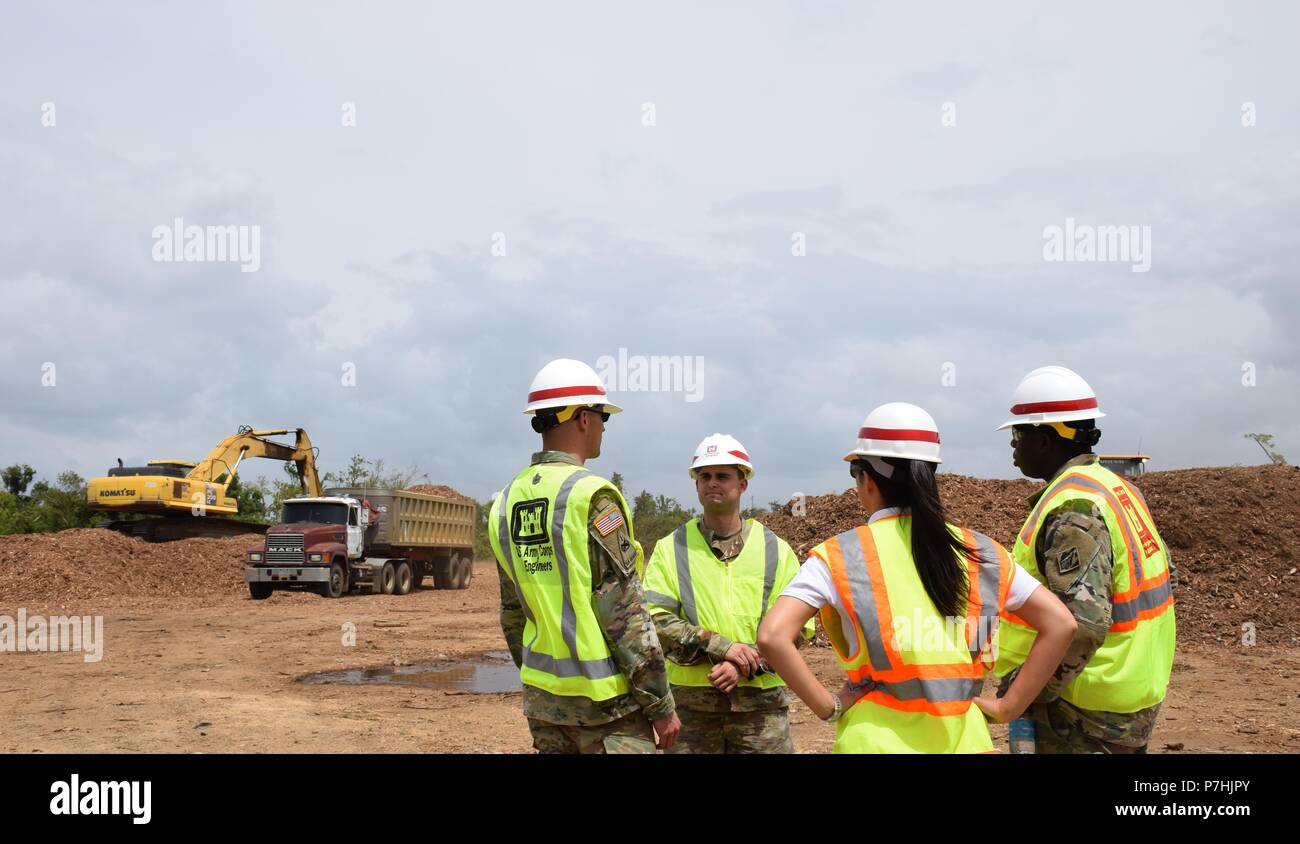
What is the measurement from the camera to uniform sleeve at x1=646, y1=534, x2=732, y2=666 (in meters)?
4.20

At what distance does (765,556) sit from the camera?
4.46 metres

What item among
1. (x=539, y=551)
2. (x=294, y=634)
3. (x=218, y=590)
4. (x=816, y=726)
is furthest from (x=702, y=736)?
(x=218, y=590)

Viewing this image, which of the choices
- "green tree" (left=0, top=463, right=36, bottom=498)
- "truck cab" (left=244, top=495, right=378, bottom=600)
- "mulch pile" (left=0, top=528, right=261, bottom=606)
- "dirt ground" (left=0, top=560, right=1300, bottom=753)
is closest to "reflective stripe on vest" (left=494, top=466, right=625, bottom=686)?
"dirt ground" (left=0, top=560, right=1300, bottom=753)

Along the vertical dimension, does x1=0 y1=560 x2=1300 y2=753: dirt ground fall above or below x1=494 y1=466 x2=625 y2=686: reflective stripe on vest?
below

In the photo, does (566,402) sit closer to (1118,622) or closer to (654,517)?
(1118,622)

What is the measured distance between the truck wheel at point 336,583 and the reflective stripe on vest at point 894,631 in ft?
71.7

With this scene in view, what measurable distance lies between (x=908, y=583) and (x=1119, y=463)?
18774mm

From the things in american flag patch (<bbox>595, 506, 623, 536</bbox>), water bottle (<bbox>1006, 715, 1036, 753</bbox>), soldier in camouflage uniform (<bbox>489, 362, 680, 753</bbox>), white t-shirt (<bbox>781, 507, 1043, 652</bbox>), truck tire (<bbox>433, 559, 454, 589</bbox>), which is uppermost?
american flag patch (<bbox>595, 506, 623, 536</bbox>)

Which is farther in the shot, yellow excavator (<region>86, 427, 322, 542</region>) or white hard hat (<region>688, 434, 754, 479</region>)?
yellow excavator (<region>86, 427, 322, 542</region>)

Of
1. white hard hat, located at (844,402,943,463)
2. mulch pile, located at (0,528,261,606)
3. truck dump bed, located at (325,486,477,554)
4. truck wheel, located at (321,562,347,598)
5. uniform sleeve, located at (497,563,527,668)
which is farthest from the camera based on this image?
truck dump bed, located at (325,486,477,554)

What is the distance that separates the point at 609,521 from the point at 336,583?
70.1 feet

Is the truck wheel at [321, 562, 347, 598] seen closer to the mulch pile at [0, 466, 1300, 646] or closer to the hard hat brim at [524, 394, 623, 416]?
the mulch pile at [0, 466, 1300, 646]
